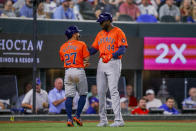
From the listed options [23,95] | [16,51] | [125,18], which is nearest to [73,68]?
[23,95]

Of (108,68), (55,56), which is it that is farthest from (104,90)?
(55,56)

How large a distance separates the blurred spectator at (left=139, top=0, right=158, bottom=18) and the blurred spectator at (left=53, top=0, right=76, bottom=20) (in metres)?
2.22

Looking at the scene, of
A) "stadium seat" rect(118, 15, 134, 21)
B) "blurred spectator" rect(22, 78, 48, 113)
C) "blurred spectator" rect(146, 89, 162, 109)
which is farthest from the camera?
"stadium seat" rect(118, 15, 134, 21)

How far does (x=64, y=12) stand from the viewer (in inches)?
608

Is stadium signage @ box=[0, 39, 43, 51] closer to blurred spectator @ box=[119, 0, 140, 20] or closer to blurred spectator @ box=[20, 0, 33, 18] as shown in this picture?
blurred spectator @ box=[20, 0, 33, 18]

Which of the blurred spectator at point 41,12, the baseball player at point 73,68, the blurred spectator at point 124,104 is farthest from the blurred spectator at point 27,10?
the baseball player at point 73,68

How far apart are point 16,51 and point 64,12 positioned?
72.8 inches

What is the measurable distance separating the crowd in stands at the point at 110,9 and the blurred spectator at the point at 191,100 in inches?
97.4

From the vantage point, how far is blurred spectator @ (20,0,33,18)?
1503 cm

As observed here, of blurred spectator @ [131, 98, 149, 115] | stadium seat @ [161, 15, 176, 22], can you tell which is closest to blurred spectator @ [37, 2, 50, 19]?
stadium seat @ [161, 15, 176, 22]

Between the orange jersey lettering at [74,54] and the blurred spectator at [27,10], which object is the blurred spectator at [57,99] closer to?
the blurred spectator at [27,10]

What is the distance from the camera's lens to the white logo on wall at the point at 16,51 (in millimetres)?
15000

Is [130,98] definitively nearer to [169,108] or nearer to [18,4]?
[169,108]

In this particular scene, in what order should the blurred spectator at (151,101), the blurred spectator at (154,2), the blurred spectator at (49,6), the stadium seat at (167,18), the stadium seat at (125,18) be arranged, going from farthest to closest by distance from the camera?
the blurred spectator at (154,2) < the stadium seat at (167,18) < the stadium seat at (125,18) < the blurred spectator at (49,6) < the blurred spectator at (151,101)
